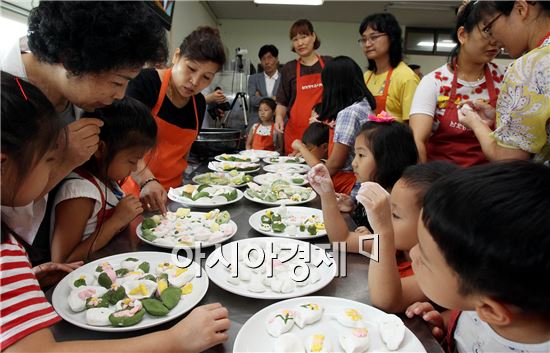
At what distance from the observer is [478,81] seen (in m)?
1.84

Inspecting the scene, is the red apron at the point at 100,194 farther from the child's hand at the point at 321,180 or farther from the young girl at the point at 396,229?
the young girl at the point at 396,229

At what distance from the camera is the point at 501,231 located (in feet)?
1.99

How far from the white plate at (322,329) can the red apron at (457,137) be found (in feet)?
4.24

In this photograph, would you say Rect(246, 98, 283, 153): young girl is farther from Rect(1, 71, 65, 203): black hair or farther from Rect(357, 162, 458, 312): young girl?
Rect(1, 71, 65, 203): black hair

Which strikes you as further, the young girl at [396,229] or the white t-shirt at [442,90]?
the white t-shirt at [442,90]

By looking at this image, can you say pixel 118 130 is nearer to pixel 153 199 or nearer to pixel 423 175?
pixel 153 199

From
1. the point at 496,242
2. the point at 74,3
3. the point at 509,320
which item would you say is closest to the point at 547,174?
the point at 496,242

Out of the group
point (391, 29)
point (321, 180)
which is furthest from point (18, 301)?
point (391, 29)

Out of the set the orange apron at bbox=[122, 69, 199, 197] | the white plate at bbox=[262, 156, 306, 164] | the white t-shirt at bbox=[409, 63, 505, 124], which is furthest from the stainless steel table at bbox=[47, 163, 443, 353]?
the white plate at bbox=[262, 156, 306, 164]

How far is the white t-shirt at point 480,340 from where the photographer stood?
28.1 inches

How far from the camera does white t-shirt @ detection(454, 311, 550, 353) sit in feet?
2.34

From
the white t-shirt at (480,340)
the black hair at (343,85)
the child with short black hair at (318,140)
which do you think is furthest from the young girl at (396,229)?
the child with short black hair at (318,140)

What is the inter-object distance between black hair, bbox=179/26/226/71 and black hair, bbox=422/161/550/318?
1.48 metres

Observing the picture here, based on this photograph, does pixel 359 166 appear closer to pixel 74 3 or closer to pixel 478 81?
pixel 478 81
